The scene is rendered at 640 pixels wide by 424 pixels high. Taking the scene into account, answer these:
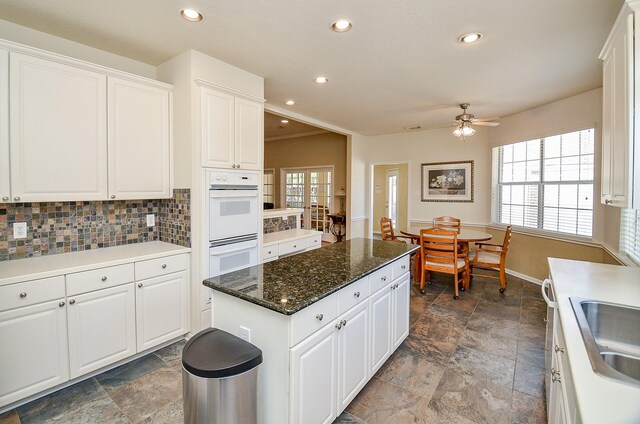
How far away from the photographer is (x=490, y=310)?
368 cm

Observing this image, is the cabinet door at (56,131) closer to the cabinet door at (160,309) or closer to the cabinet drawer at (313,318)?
the cabinet door at (160,309)

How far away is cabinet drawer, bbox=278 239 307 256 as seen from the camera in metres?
3.77

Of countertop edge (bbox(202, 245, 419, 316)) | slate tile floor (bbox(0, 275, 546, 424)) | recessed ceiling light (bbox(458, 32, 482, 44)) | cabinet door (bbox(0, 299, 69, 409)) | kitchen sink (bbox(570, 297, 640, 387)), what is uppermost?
recessed ceiling light (bbox(458, 32, 482, 44))

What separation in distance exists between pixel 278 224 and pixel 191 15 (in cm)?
280

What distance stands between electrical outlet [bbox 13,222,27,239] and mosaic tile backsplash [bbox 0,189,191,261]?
0.02 m

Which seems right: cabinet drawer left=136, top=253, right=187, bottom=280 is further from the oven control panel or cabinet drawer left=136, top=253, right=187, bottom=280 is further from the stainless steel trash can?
the stainless steel trash can

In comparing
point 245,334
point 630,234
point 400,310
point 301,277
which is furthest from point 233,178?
point 630,234

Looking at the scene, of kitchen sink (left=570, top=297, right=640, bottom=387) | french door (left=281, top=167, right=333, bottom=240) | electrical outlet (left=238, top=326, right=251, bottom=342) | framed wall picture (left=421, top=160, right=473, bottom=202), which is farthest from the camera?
french door (left=281, top=167, right=333, bottom=240)

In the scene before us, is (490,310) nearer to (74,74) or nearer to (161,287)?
(161,287)

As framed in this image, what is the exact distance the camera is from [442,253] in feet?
13.4

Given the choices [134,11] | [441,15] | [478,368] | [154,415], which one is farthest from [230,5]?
[478,368]

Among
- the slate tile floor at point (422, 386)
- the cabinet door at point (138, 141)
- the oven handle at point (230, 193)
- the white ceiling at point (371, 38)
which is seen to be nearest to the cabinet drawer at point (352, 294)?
the slate tile floor at point (422, 386)

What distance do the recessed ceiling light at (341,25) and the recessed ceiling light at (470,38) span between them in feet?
3.15

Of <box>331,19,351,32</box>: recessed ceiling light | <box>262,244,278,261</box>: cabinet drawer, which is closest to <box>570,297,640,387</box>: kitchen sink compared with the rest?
<box>331,19,351,32</box>: recessed ceiling light
